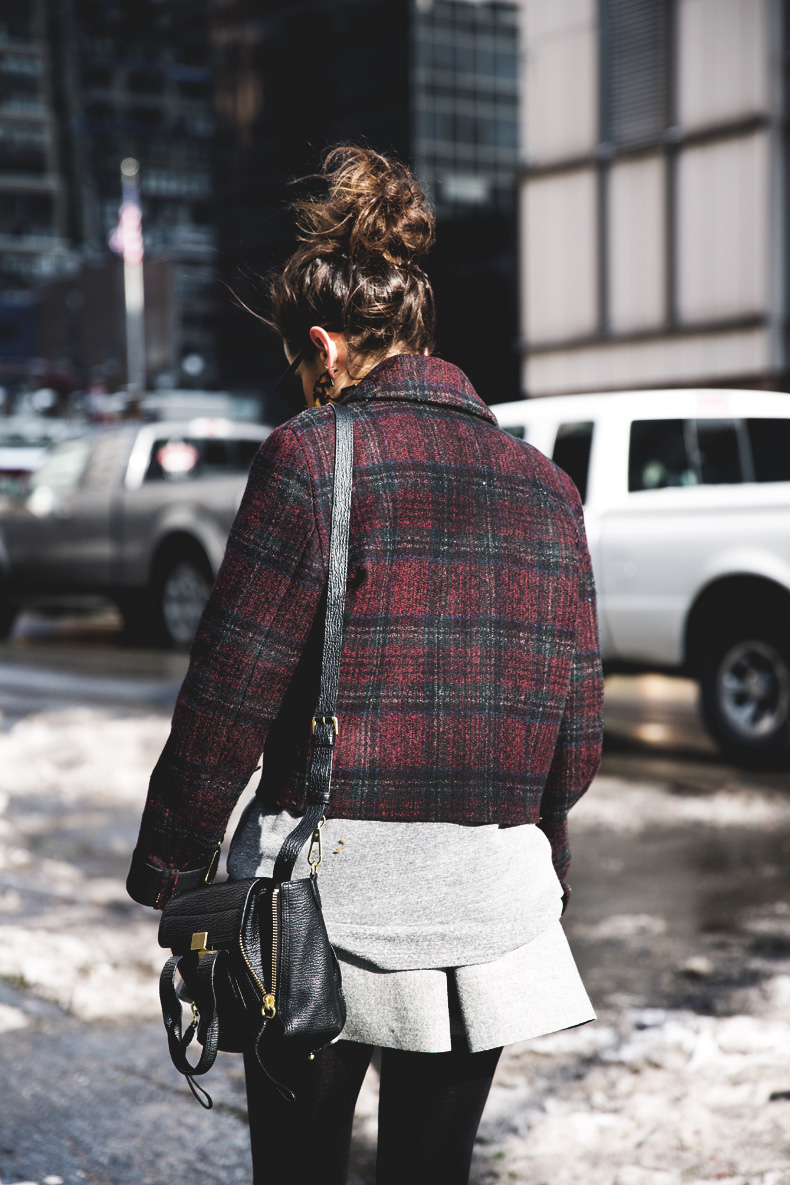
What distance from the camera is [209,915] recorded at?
5.92 feet

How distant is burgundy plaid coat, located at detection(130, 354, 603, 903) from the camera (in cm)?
175

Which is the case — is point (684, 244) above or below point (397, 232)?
above

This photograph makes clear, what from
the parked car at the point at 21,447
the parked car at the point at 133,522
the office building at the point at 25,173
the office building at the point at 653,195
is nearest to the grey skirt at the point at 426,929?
the parked car at the point at 133,522

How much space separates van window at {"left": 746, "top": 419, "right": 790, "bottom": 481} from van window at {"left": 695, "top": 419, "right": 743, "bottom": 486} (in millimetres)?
123

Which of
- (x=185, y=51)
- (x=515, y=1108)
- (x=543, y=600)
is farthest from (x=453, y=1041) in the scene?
(x=185, y=51)

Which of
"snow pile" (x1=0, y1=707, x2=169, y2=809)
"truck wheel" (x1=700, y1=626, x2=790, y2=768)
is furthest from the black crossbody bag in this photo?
"truck wheel" (x1=700, y1=626, x2=790, y2=768)

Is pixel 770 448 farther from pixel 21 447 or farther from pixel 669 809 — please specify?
pixel 21 447

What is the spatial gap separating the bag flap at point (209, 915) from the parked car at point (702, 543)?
5836 mm

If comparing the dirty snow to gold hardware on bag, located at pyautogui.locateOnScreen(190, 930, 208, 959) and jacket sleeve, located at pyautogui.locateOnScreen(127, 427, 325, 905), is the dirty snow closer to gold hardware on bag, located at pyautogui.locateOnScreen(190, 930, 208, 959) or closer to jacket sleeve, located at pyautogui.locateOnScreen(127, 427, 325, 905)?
gold hardware on bag, located at pyautogui.locateOnScreen(190, 930, 208, 959)

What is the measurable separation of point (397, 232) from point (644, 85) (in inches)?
753

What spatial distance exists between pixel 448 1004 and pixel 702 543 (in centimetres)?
597

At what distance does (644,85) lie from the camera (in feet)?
63.7

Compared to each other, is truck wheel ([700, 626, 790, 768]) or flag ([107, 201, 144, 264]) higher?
flag ([107, 201, 144, 264])

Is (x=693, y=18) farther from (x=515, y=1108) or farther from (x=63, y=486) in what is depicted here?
(x=515, y=1108)
